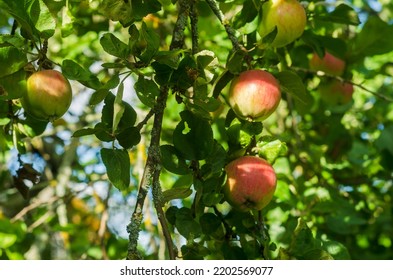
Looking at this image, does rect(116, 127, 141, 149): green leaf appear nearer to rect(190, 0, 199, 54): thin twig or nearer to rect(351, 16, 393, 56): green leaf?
rect(190, 0, 199, 54): thin twig

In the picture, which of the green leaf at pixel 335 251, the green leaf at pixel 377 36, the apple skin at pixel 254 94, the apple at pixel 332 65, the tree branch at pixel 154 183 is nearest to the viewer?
the tree branch at pixel 154 183

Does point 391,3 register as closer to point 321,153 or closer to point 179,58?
point 321,153

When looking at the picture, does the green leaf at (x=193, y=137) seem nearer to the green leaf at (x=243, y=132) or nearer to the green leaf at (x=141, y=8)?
the green leaf at (x=243, y=132)

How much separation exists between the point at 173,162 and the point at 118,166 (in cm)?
9

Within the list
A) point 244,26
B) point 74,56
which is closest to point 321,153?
point 74,56

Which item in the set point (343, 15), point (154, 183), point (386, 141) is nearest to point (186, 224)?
point (154, 183)

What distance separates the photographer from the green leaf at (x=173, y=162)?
1146 millimetres

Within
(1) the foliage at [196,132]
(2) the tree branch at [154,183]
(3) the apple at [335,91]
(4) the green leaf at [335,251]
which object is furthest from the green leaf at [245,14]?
(3) the apple at [335,91]

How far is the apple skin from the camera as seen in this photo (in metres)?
1.11

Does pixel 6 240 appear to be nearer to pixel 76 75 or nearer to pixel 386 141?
pixel 76 75

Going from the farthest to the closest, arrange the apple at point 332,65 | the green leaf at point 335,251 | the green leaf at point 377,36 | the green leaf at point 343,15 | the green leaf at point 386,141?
the green leaf at point 386,141
the apple at point 332,65
the green leaf at point 377,36
the green leaf at point 343,15
the green leaf at point 335,251

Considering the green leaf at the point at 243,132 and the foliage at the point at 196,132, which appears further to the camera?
the green leaf at the point at 243,132
